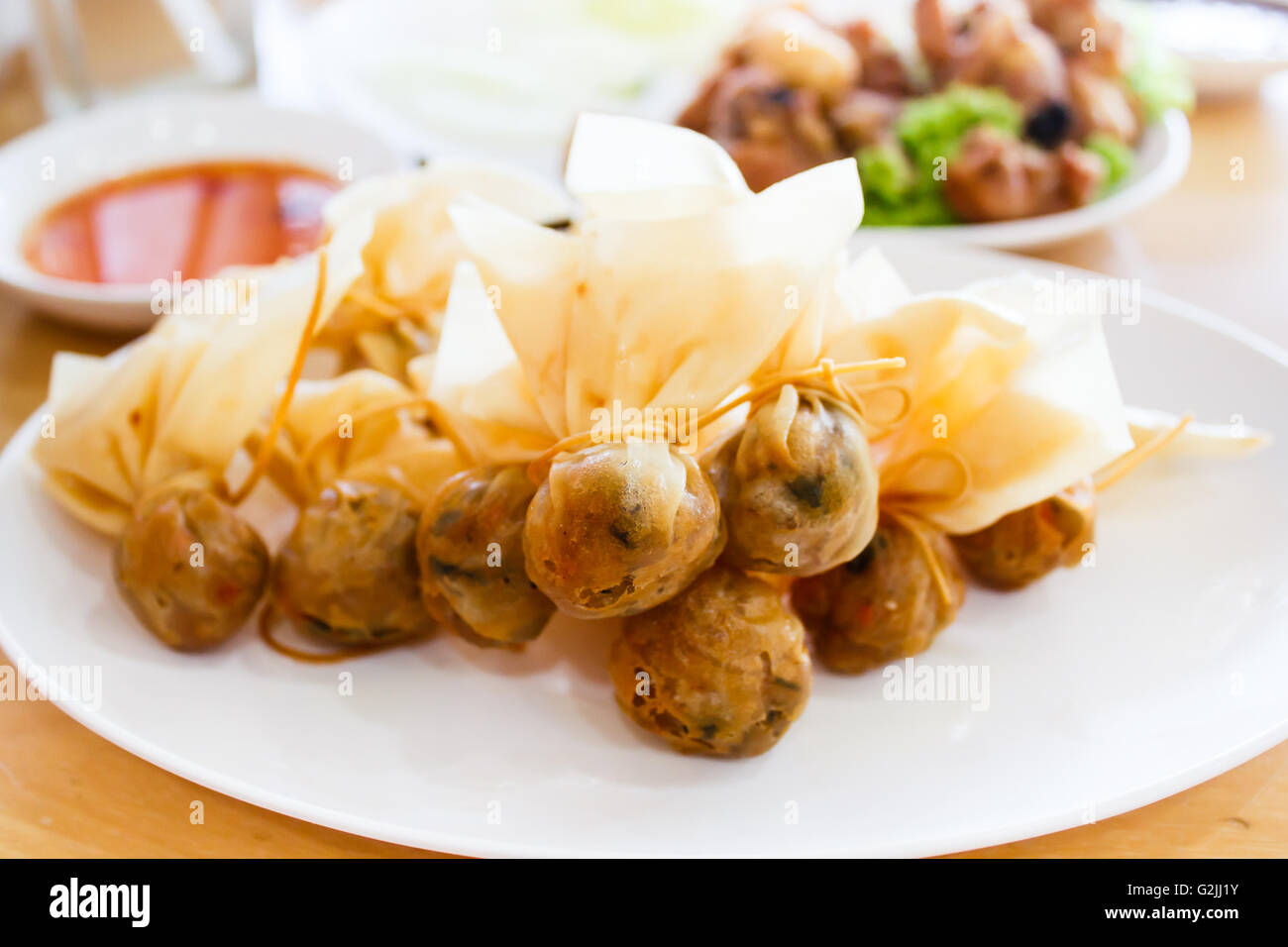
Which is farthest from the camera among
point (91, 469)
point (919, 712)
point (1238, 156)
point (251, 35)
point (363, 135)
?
point (251, 35)

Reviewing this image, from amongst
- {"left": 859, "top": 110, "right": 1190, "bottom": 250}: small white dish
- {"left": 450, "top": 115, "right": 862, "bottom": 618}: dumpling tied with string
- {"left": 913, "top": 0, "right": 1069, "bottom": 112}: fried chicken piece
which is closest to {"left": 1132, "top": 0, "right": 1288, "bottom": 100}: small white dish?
{"left": 913, "top": 0, "right": 1069, "bottom": 112}: fried chicken piece

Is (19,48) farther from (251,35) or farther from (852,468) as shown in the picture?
(852,468)

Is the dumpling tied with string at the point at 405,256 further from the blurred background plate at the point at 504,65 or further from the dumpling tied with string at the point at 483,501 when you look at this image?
the blurred background plate at the point at 504,65

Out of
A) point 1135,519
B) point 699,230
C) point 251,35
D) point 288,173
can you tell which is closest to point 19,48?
point 251,35

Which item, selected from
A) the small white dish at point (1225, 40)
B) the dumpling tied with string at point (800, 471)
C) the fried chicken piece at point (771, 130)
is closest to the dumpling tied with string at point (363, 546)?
the dumpling tied with string at point (800, 471)

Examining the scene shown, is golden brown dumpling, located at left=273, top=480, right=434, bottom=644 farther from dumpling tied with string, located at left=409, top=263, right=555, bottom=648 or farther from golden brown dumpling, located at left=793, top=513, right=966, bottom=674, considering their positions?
golden brown dumpling, located at left=793, top=513, right=966, bottom=674

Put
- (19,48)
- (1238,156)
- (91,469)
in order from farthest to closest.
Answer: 1. (19,48)
2. (1238,156)
3. (91,469)
